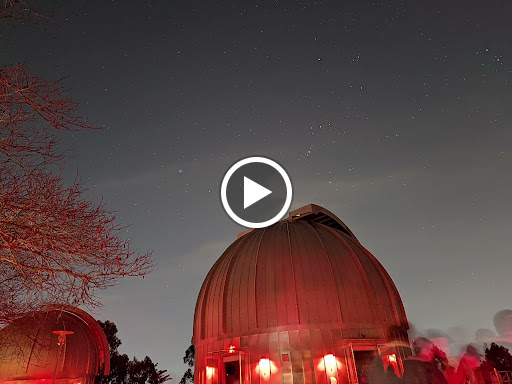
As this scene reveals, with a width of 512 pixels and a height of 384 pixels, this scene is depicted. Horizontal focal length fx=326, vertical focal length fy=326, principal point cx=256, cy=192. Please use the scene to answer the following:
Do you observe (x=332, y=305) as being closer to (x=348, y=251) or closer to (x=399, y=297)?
(x=348, y=251)

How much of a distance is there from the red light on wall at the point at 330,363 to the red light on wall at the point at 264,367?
305 cm

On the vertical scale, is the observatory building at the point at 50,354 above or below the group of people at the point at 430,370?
above

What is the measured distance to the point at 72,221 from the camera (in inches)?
232

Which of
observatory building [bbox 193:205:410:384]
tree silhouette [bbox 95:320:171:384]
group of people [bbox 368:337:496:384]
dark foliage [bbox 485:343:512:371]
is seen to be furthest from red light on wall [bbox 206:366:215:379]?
dark foliage [bbox 485:343:512:371]

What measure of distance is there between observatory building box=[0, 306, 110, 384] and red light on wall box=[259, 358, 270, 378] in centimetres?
1262

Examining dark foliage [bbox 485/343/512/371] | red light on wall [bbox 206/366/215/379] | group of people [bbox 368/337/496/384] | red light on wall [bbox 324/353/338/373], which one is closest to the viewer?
group of people [bbox 368/337/496/384]

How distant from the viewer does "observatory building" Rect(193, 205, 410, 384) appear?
17406mm

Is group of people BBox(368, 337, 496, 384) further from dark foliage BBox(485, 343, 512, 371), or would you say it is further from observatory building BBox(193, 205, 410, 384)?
dark foliage BBox(485, 343, 512, 371)

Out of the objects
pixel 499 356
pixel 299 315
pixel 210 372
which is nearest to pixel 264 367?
pixel 299 315

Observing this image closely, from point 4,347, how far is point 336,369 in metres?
22.7

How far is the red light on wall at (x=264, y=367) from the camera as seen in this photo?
17344mm

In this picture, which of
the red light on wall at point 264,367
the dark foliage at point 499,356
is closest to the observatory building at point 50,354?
the red light on wall at point 264,367

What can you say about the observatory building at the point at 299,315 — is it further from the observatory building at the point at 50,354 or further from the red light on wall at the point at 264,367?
the observatory building at the point at 50,354

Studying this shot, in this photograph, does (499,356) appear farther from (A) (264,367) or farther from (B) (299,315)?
(A) (264,367)
